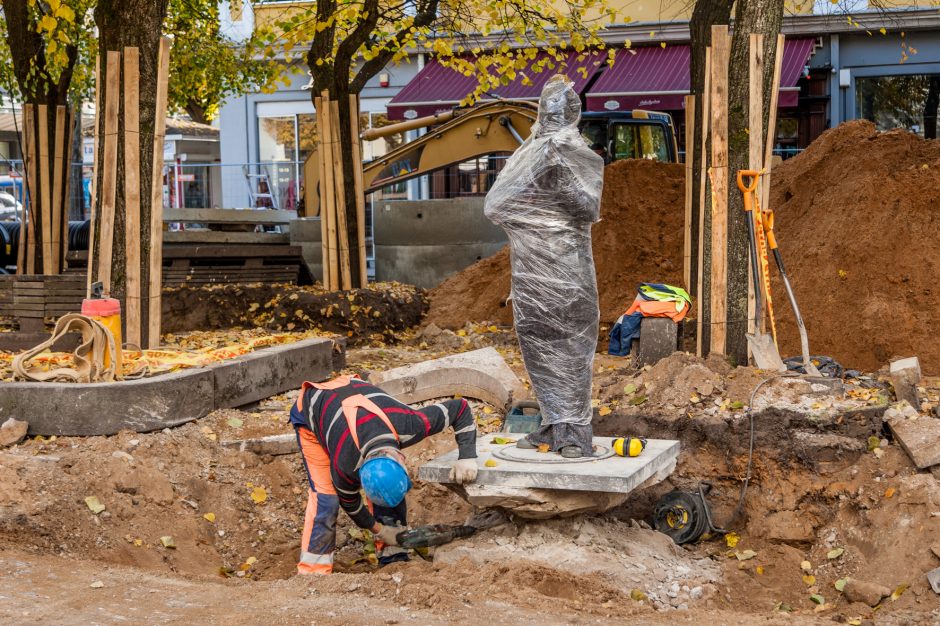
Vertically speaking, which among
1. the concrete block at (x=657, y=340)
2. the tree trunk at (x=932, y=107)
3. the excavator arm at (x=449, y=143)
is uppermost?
the tree trunk at (x=932, y=107)

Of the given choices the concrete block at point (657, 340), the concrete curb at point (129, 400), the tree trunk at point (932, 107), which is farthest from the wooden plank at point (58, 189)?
the tree trunk at point (932, 107)

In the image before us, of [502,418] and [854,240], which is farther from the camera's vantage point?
[854,240]

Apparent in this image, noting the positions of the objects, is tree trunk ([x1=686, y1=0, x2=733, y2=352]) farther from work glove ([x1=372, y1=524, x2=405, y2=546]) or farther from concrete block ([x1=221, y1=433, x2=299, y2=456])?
work glove ([x1=372, y1=524, x2=405, y2=546])

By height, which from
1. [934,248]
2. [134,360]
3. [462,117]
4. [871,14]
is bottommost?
[134,360]

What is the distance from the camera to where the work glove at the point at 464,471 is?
224 inches

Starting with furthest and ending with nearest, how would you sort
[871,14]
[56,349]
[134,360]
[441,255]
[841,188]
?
[871,14] < [441,255] < [841,188] < [56,349] < [134,360]

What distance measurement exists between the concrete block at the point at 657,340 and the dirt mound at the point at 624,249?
4.13 m

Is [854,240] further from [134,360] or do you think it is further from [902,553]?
[134,360]

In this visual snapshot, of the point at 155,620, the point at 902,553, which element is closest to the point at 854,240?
the point at 902,553

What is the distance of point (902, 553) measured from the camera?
5.85 m

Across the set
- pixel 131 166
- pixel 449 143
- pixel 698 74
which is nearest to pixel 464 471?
pixel 131 166

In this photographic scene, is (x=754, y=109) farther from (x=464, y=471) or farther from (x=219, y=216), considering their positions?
(x=219, y=216)

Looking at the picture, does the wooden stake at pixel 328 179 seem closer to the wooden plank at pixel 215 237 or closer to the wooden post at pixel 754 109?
the wooden plank at pixel 215 237

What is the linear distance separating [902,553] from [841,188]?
22.6 feet
